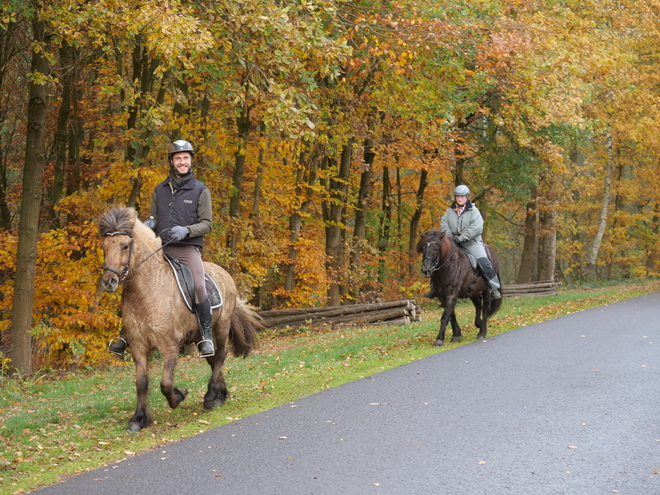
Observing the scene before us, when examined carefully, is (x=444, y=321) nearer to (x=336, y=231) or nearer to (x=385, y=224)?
(x=336, y=231)

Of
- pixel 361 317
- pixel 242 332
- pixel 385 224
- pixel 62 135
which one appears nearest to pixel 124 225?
pixel 242 332

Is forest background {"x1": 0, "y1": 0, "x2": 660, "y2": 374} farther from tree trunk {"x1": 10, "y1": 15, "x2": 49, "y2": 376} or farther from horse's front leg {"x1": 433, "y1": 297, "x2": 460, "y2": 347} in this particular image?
horse's front leg {"x1": 433, "y1": 297, "x2": 460, "y2": 347}

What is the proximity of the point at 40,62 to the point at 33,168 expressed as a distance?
1.97 m

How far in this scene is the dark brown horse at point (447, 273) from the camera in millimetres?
12570

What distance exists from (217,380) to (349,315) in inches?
454

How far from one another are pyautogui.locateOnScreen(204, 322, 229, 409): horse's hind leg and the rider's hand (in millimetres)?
1726

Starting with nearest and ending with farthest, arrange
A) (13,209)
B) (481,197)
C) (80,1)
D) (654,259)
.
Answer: (80,1)
(13,209)
(481,197)
(654,259)

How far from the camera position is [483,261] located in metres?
13.5

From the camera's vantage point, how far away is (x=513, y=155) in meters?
28.2

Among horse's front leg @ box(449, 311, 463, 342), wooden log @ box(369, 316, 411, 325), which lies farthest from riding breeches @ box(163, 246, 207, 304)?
wooden log @ box(369, 316, 411, 325)

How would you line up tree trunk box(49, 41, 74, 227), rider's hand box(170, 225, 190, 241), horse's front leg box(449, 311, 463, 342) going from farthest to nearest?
tree trunk box(49, 41, 74, 227) → horse's front leg box(449, 311, 463, 342) → rider's hand box(170, 225, 190, 241)

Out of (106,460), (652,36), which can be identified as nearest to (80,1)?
(106,460)

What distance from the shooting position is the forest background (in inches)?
446

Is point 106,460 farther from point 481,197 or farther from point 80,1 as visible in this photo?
point 481,197
